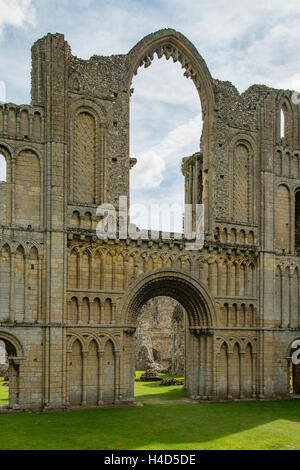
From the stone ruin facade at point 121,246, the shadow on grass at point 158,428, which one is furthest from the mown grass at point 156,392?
the shadow on grass at point 158,428

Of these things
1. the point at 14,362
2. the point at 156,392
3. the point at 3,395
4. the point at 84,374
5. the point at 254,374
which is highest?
the point at 14,362

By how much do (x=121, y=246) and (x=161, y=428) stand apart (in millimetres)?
7406

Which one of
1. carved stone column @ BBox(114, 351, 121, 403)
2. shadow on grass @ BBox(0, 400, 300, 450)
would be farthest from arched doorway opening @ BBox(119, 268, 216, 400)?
shadow on grass @ BBox(0, 400, 300, 450)

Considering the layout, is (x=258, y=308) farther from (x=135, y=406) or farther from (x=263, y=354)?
(x=135, y=406)

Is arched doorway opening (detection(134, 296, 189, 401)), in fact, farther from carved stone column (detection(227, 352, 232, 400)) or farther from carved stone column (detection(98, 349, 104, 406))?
carved stone column (detection(98, 349, 104, 406))

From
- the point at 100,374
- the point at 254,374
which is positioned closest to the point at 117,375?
the point at 100,374

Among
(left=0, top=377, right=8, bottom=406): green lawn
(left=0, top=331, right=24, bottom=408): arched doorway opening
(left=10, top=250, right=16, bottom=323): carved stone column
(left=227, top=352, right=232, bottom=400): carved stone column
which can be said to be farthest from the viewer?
(left=227, top=352, right=232, bottom=400): carved stone column

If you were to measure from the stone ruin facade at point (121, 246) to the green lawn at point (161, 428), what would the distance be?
1.65 metres

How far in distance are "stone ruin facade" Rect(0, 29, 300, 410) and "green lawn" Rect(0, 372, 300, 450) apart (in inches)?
64.8

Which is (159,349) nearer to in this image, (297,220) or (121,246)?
(297,220)

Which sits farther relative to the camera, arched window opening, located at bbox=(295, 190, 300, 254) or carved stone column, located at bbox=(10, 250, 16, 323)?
arched window opening, located at bbox=(295, 190, 300, 254)

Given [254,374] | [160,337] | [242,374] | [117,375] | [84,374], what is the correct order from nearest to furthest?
[84,374], [117,375], [242,374], [254,374], [160,337]

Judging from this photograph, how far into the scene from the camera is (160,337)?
136 ft

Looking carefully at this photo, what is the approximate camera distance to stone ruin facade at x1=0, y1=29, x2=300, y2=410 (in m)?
19.7
